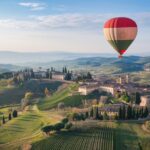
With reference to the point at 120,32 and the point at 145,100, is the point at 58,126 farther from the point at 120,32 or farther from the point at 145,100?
the point at 145,100

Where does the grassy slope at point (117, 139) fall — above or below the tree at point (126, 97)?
below

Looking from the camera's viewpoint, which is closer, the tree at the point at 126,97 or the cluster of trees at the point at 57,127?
the cluster of trees at the point at 57,127

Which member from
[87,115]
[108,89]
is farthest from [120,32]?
[108,89]

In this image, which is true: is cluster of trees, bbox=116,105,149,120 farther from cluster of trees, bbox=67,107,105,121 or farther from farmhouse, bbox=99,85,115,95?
farmhouse, bbox=99,85,115,95

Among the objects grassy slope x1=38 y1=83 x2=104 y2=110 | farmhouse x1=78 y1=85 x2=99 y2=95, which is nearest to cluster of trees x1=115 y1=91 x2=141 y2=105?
grassy slope x1=38 y1=83 x2=104 y2=110

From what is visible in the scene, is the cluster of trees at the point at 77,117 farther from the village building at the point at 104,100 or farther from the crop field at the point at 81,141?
the village building at the point at 104,100

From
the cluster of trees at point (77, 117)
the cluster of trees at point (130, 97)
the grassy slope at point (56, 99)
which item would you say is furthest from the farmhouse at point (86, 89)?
the cluster of trees at point (77, 117)
